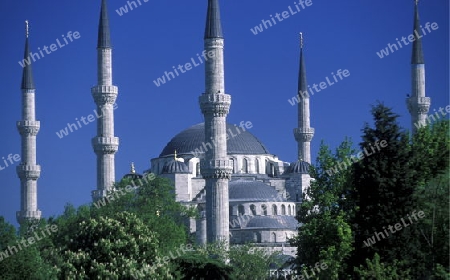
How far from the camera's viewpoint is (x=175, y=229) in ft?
180

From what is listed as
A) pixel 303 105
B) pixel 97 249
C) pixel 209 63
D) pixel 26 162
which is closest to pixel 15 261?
pixel 97 249

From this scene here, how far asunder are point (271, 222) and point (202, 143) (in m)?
13.0

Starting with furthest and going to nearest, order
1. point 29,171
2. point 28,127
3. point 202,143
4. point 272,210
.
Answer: point 202,143 → point 272,210 → point 28,127 → point 29,171

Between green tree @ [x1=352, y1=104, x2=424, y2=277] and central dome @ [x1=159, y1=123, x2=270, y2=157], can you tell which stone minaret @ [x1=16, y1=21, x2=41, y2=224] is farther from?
green tree @ [x1=352, y1=104, x2=424, y2=277]

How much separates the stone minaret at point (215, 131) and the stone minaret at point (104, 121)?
28.6 feet

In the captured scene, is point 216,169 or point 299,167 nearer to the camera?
point 216,169

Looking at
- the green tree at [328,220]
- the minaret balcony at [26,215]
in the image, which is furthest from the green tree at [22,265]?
the minaret balcony at [26,215]

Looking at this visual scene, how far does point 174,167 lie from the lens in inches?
3273

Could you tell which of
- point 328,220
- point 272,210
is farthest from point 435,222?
point 272,210

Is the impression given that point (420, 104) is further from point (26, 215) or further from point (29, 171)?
point (26, 215)

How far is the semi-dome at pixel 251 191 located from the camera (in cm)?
8569

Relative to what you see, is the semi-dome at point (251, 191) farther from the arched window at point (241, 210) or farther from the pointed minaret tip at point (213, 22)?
the pointed minaret tip at point (213, 22)

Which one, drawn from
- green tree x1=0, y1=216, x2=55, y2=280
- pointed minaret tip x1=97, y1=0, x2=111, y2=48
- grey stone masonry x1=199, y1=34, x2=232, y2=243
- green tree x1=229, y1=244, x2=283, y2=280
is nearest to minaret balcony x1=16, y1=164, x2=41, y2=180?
pointed minaret tip x1=97, y1=0, x2=111, y2=48

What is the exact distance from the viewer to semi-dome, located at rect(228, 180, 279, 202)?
8569 centimetres
